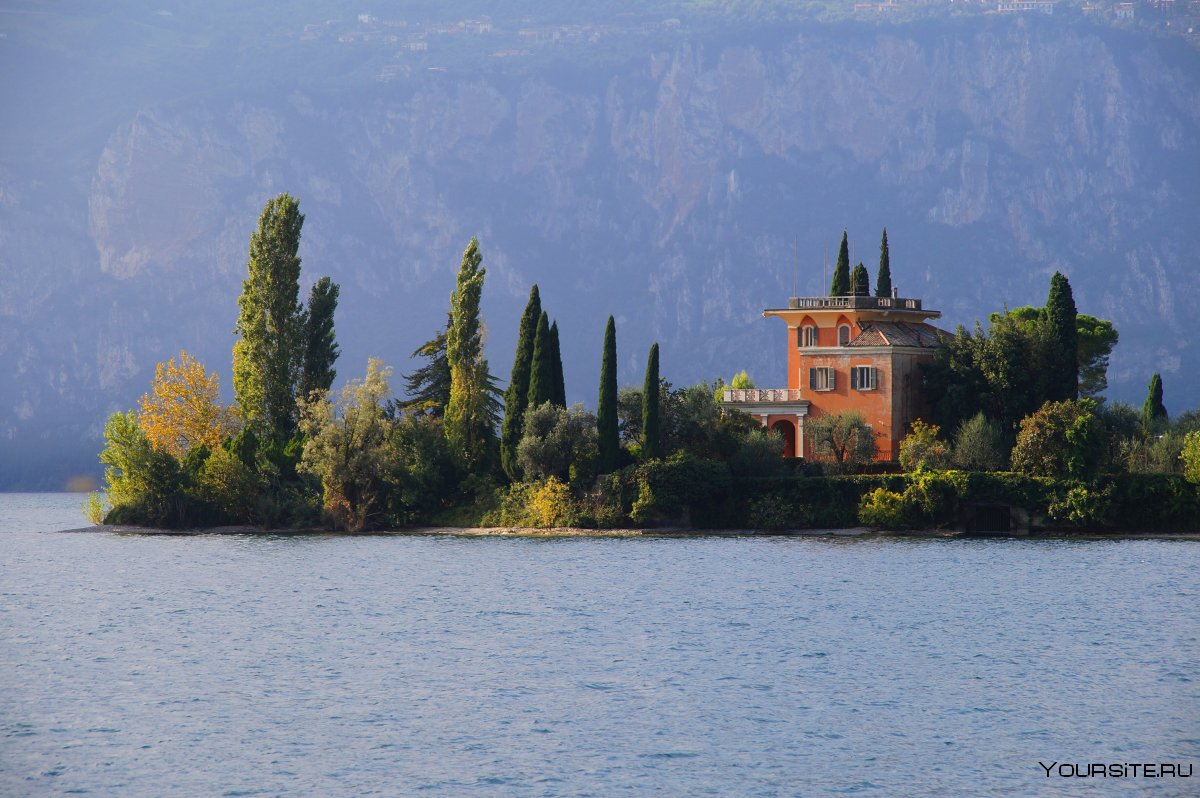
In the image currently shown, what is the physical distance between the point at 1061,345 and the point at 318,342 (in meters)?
31.8

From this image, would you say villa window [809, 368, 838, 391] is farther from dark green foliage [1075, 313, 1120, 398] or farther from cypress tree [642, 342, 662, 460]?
dark green foliage [1075, 313, 1120, 398]

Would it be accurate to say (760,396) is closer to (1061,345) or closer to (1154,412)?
(1061,345)

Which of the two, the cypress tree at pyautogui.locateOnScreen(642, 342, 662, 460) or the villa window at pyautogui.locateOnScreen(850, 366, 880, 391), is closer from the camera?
the cypress tree at pyautogui.locateOnScreen(642, 342, 662, 460)

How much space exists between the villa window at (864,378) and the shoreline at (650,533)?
10.4m

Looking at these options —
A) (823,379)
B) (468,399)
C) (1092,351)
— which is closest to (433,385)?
(468,399)

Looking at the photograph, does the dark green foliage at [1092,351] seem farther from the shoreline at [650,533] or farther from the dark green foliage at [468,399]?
the dark green foliage at [468,399]

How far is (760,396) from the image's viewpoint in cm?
A: 7331

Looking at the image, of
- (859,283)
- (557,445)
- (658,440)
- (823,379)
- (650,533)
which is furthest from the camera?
(859,283)

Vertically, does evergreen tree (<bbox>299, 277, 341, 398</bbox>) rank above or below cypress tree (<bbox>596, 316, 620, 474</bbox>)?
above

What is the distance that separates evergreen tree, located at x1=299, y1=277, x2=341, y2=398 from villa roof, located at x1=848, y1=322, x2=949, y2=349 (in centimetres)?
2294

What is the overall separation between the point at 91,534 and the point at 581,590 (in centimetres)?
3511

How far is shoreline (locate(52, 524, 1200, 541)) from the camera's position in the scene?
2344 inches

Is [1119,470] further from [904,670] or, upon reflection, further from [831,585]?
[904,670]

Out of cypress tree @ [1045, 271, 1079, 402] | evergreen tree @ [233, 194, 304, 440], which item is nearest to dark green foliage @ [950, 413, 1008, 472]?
cypress tree @ [1045, 271, 1079, 402]
